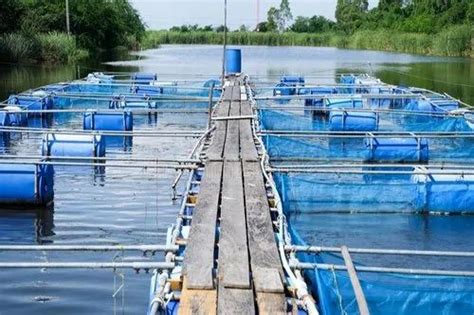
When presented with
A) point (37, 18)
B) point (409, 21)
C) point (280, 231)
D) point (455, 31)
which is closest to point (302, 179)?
point (280, 231)

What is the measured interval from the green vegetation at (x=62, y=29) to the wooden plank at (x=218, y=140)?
38.9 metres

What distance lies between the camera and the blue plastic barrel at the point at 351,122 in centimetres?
2064

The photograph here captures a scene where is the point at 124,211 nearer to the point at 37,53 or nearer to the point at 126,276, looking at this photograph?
the point at 126,276

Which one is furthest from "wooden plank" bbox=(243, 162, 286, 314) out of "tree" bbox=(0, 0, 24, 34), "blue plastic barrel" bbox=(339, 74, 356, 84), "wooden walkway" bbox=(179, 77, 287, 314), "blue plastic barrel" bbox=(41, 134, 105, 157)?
"tree" bbox=(0, 0, 24, 34)

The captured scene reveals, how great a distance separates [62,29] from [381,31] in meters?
44.0

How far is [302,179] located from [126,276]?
389cm

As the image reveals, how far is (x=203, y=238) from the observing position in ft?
24.6

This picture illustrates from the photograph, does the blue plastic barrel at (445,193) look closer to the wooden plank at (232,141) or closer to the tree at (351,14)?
the wooden plank at (232,141)

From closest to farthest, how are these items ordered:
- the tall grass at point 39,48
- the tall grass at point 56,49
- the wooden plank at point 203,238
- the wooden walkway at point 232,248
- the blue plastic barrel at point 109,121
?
1. the wooden walkway at point 232,248
2. the wooden plank at point 203,238
3. the blue plastic barrel at point 109,121
4. the tall grass at point 39,48
5. the tall grass at point 56,49

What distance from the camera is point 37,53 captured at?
2195 inches

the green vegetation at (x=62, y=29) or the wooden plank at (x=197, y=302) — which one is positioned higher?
the green vegetation at (x=62, y=29)

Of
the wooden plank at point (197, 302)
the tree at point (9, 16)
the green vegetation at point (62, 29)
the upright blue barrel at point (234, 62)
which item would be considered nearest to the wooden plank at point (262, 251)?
the wooden plank at point (197, 302)

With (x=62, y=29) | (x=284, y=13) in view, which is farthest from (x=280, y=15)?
(x=62, y=29)

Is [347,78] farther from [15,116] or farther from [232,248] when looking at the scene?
[232,248]
